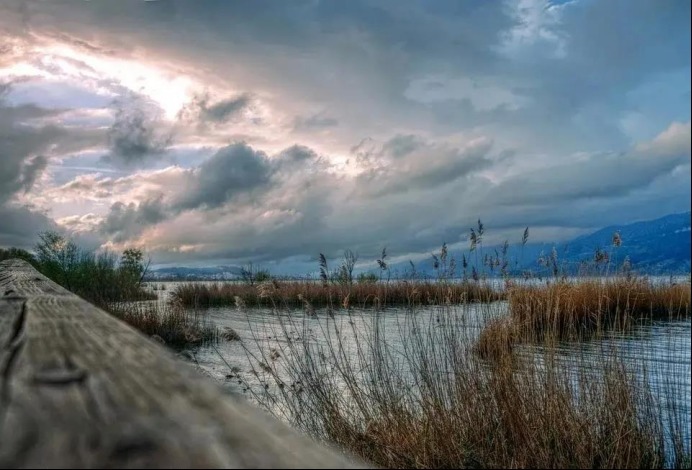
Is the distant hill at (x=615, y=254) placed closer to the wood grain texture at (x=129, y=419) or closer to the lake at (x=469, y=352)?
the lake at (x=469, y=352)

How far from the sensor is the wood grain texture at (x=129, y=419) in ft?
1.55

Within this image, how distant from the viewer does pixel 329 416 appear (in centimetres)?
468

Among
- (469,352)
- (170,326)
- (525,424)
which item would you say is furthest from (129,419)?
(170,326)

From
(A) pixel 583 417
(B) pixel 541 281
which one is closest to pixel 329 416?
(A) pixel 583 417

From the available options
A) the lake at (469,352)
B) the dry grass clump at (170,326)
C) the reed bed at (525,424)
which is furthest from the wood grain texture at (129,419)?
the dry grass clump at (170,326)

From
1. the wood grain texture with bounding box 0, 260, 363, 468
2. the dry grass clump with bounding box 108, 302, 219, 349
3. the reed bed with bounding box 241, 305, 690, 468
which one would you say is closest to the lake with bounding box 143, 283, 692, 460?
the reed bed with bounding box 241, 305, 690, 468

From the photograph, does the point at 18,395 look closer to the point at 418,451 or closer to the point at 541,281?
the point at 418,451

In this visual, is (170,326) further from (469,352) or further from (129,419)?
(129,419)

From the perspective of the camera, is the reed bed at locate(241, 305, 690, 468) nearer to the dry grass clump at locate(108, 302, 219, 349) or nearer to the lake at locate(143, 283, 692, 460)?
the lake at locate(143, 283, 692, 460)

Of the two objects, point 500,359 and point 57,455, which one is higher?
point 57,455

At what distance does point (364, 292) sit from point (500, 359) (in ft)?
61.2

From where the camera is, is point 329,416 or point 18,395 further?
point 329,416

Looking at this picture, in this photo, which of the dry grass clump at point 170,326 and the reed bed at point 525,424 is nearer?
the reed bed at point 525,424

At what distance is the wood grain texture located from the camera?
474 mm
